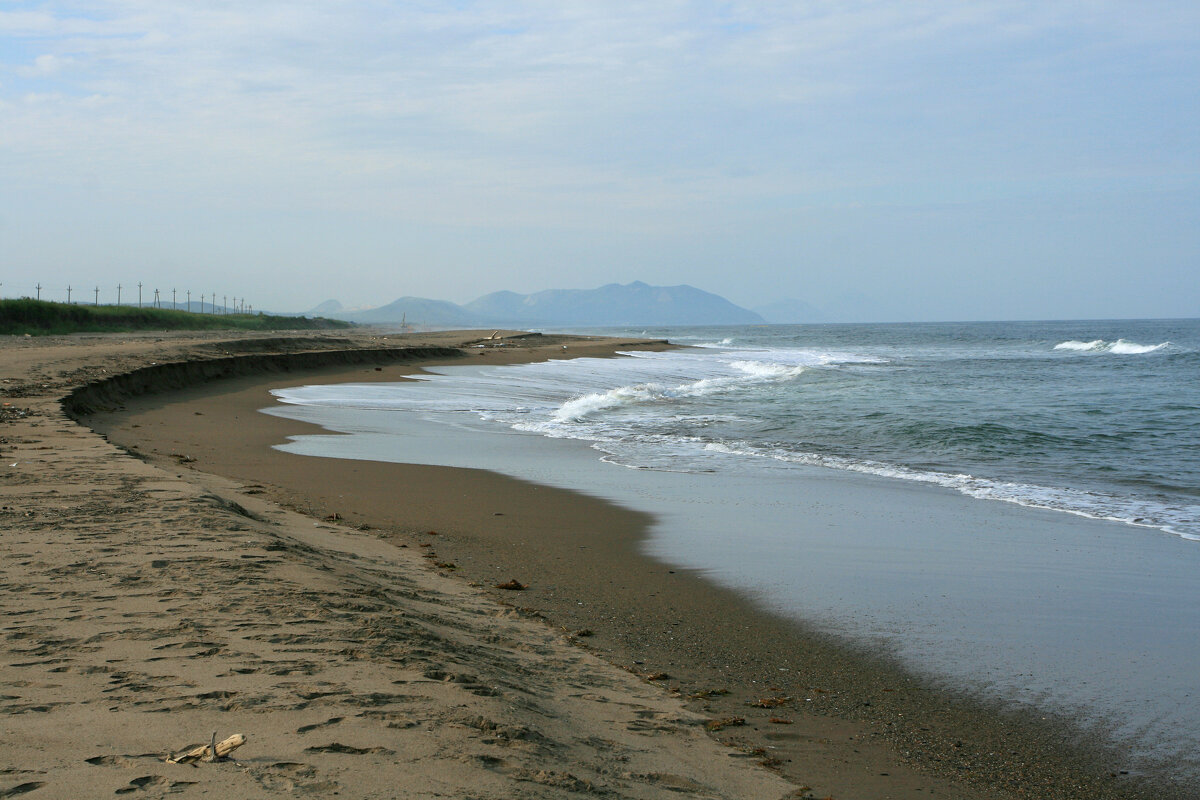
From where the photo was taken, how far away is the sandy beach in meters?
2.66

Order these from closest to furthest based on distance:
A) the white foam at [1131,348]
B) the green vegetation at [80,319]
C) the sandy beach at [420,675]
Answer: the sandy beach at [420,675]
the green vegetation at [80,319]
the white foam at [1131,348]

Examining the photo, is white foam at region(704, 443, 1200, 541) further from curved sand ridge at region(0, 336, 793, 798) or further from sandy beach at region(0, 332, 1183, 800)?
curved sand ridge at region(0, 336, 793, 798)

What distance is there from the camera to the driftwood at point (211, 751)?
250 cm

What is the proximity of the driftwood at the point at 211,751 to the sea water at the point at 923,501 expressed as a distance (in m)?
3.30

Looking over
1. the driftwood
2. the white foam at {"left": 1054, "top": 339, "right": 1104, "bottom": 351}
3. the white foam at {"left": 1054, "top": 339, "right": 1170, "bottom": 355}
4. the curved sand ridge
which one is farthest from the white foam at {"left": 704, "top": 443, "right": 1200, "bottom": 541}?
the white foam at {"left": 1054, "top": 339, "right": 1104, "bottom": 351}

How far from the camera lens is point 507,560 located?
20.6 feet

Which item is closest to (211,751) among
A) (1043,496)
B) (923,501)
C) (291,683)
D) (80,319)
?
(291,683)

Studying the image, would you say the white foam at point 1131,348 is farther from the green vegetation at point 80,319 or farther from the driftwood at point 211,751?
the green vegetation at point 80,319

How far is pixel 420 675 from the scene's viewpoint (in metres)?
3.40

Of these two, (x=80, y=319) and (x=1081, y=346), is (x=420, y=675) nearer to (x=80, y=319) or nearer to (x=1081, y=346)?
(x=80, y=319)

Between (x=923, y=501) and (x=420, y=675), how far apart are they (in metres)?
6.96

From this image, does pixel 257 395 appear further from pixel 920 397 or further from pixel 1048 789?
pixel 1048 789

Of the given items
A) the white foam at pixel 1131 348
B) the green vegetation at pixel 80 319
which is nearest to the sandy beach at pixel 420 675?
the green vegetation at pixel 80 319

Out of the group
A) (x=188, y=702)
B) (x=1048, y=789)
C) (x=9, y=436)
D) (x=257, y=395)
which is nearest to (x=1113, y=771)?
(x=1048, y=789)
